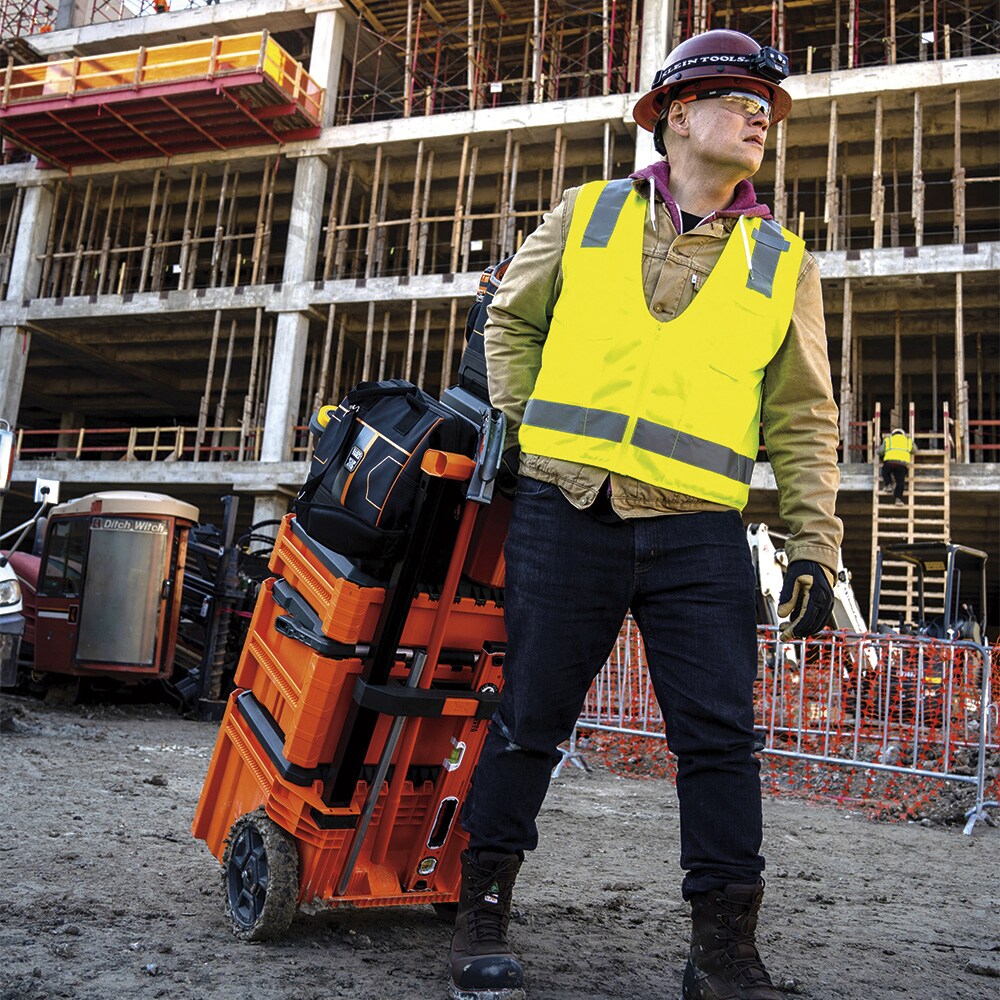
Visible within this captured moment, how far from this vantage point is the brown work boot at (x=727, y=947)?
218cm

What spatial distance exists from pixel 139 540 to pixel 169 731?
1841mm

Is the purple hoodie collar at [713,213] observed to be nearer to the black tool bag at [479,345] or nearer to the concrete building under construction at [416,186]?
the black tool bag at [479,345]

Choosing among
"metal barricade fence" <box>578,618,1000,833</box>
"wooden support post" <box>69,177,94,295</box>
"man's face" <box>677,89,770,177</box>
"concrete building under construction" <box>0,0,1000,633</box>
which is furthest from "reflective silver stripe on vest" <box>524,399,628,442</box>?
"wooden support post" <box>69,177,94,295</box>

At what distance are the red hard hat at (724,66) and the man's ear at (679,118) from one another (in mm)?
40

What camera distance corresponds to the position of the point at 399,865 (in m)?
2.93

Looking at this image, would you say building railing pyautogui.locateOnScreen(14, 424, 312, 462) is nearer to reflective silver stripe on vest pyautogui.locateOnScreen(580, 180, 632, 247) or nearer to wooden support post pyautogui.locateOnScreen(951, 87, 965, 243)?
wooden support post pyautogui.locateOnScreen(951, 87, 965, 243)

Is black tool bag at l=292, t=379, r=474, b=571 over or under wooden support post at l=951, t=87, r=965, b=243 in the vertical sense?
under

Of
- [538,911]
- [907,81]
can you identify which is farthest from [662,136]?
[907,81]

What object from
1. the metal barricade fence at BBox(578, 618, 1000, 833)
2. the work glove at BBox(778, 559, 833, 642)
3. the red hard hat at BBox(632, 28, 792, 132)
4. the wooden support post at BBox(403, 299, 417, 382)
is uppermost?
the wooden support post at BBox(403, 299, 417, 382)

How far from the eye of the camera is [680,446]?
236 centimetres

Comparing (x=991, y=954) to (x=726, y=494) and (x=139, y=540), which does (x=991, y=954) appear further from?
(x=139, y=540)

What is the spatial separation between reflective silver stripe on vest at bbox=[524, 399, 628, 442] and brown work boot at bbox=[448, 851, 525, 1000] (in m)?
1.03

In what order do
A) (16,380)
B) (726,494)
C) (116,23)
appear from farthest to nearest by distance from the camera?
(116,23), (16,380), (726,494)

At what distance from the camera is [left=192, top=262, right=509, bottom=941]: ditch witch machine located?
2.59 metres
